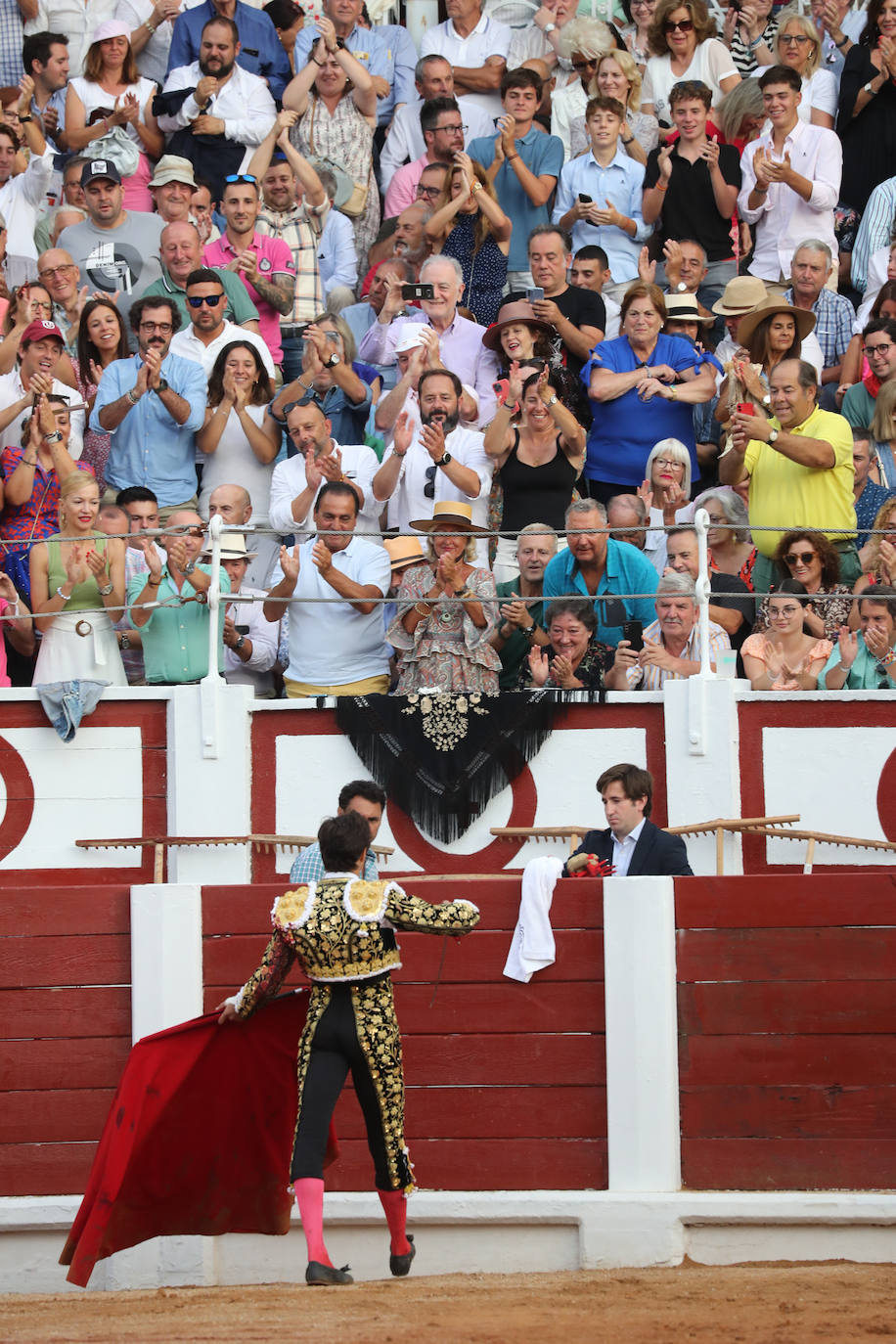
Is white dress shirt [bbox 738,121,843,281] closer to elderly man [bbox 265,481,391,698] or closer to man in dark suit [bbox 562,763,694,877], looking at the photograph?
elderly man [bbox 265,481,391,698]

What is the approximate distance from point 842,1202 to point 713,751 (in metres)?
1.83

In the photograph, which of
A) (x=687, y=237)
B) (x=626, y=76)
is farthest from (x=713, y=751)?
(x=626, y=76)

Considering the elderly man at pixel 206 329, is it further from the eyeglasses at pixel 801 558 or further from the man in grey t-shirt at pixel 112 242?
the eyeglasses at pixel 801 558

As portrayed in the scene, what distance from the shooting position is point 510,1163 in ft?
21.6

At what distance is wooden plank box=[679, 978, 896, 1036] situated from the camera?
6.51m

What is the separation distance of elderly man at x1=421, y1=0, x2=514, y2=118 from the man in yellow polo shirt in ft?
13.8

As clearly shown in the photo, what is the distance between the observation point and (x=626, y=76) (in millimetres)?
11383

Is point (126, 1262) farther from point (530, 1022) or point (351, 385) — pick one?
point (351, 385)

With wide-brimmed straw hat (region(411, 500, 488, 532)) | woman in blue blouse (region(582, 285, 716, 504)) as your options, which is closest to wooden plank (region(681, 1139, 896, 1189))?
wide-brimmed straw hat (region(411, 500, 488, 532))

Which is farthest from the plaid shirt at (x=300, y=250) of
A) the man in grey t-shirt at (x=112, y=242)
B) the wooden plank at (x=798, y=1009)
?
the wooden plank at (x=798, y=1009)

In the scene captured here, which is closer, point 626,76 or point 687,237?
point 687,237

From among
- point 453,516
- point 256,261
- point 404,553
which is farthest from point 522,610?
point 256,261

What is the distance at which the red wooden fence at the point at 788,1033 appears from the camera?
6461 mm

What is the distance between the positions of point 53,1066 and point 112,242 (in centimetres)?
542
